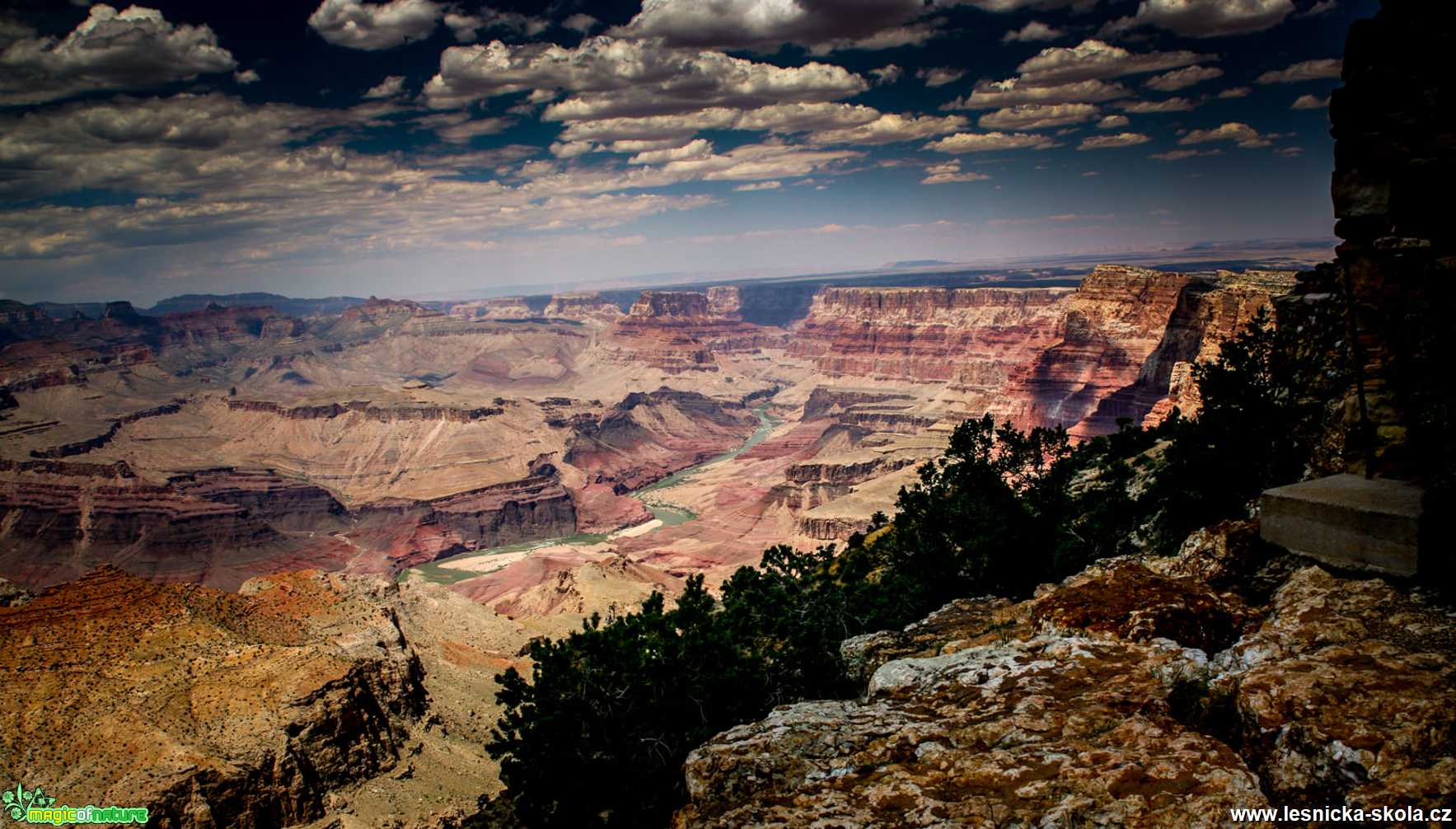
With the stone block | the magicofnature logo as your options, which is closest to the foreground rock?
the stone block

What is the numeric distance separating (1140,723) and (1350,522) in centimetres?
498

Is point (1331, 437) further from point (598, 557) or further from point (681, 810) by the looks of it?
point (598, 557)

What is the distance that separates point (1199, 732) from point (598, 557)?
113967mm

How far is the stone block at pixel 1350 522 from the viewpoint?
10086 mm

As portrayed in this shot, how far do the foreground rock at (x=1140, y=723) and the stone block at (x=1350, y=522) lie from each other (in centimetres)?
46

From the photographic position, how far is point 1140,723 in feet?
28.8

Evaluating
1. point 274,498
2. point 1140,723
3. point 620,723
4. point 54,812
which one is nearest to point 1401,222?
point 1140,723

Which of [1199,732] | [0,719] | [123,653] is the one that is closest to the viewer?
[1199,732]

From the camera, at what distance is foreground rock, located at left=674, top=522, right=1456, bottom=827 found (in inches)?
275

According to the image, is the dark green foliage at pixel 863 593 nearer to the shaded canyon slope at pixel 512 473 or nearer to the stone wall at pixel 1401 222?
the stone wall at pixel 1401 222

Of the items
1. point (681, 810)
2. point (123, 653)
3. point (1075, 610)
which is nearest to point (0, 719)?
point (123, 653)

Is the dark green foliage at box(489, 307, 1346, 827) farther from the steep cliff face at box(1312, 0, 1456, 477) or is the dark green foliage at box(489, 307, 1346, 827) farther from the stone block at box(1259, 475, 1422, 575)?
the steep cliff face at box(1312, 0, 1456, 477)

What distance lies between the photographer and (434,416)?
189 m

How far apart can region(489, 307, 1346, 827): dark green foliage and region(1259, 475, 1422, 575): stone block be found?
392 centimetres
